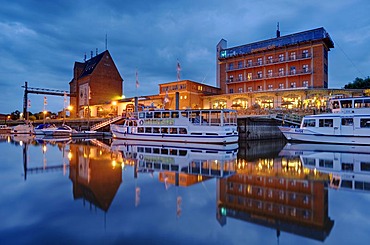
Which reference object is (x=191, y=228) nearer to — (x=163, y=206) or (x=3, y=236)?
(x=163, y=206)

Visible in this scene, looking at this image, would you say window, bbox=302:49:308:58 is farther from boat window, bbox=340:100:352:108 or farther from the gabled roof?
the gabled roof

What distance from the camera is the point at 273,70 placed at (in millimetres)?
53812

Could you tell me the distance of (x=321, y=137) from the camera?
1094 inches

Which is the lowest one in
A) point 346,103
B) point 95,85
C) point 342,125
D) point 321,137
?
point 321,137

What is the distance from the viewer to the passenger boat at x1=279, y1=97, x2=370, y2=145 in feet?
85.5

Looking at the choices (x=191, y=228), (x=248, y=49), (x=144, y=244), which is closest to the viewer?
(x=144, y=244)

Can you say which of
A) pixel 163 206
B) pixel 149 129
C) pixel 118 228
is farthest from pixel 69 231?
pixel 149 129

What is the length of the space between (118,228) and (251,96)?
147 ft

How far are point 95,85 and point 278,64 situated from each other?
147ft

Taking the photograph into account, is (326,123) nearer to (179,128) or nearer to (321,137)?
(321,137)

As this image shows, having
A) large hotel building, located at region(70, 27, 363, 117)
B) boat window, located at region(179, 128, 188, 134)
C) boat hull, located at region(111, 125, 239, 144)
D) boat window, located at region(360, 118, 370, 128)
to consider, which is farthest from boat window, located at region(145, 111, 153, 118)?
boat window, located at region(360, 118, 370, 128)

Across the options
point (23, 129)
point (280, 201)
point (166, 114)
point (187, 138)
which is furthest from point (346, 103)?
point (23, 129)

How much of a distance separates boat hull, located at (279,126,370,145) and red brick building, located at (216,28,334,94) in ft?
72.8

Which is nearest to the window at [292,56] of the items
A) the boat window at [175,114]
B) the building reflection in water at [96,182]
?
the boat window at [175,114]
